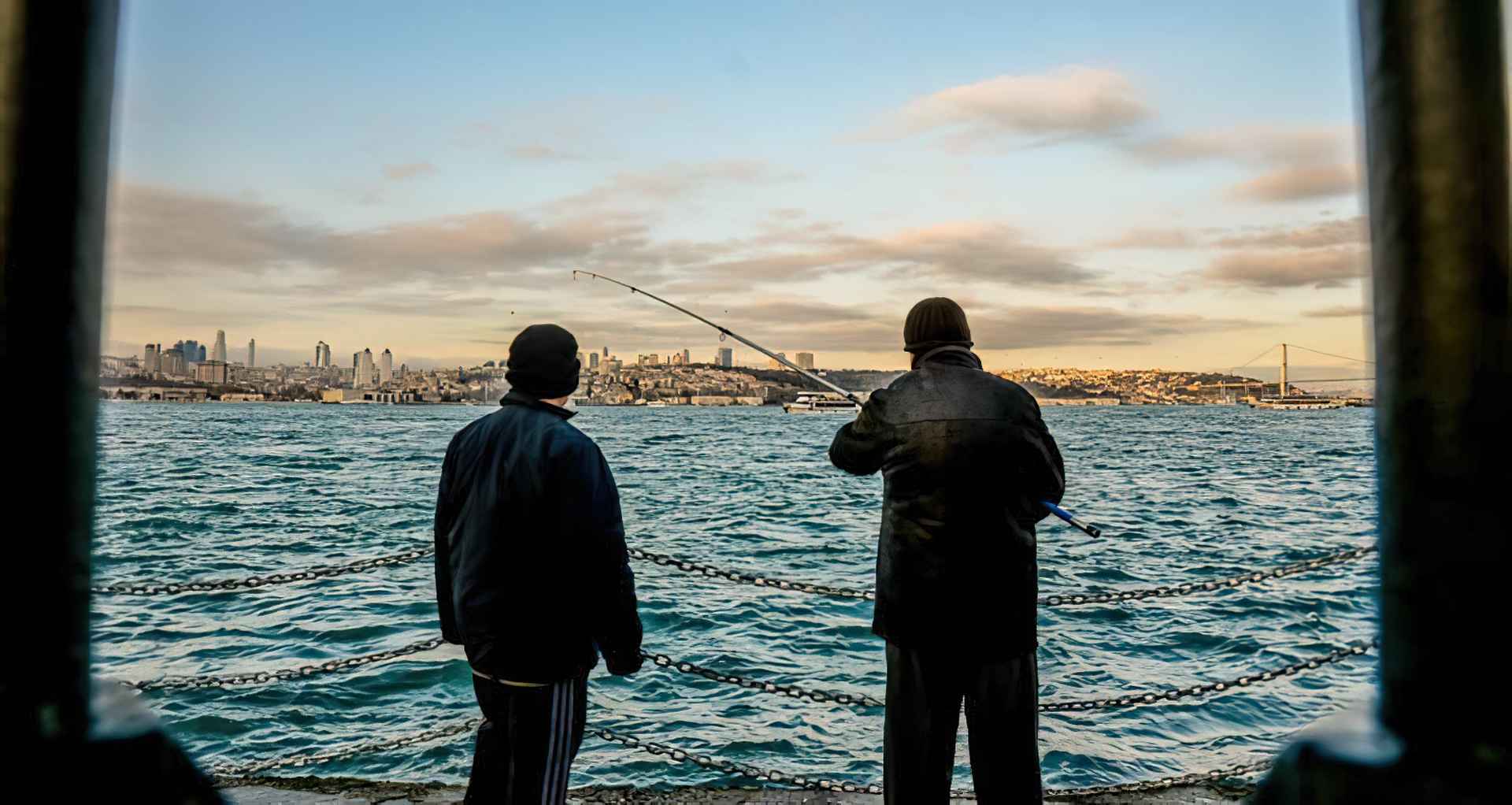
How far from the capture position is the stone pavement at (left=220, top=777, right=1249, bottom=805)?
12.8 ft

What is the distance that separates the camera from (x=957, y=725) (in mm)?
3283

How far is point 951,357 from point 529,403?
163cm

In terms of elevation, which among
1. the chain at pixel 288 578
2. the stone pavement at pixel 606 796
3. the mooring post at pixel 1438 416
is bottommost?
the stone pavement at pixel 606 796

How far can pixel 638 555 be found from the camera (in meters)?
4.49

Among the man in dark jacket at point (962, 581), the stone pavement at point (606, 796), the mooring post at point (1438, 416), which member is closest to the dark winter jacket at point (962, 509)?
the man in dark jacket at point (962, 581)

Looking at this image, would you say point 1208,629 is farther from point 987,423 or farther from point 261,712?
point 261,712

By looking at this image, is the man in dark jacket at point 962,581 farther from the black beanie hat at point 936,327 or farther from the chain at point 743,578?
the chain at point 743,578

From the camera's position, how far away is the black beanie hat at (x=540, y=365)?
3324 millimetres

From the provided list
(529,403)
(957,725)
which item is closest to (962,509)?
(957,725)

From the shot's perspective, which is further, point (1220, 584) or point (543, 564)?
point (1220, 584)

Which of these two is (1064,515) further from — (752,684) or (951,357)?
(752,684)

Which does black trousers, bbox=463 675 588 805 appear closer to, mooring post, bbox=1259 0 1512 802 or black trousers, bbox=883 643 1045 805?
black trousers, bbox=883 643 1045 805

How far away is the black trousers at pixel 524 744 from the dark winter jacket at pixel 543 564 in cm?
7

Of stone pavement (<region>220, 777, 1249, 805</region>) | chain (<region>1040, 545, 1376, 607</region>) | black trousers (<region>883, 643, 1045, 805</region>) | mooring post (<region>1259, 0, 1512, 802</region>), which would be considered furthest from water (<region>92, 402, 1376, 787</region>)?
chain (<region>1040, 545, 1376, 607</region>)
